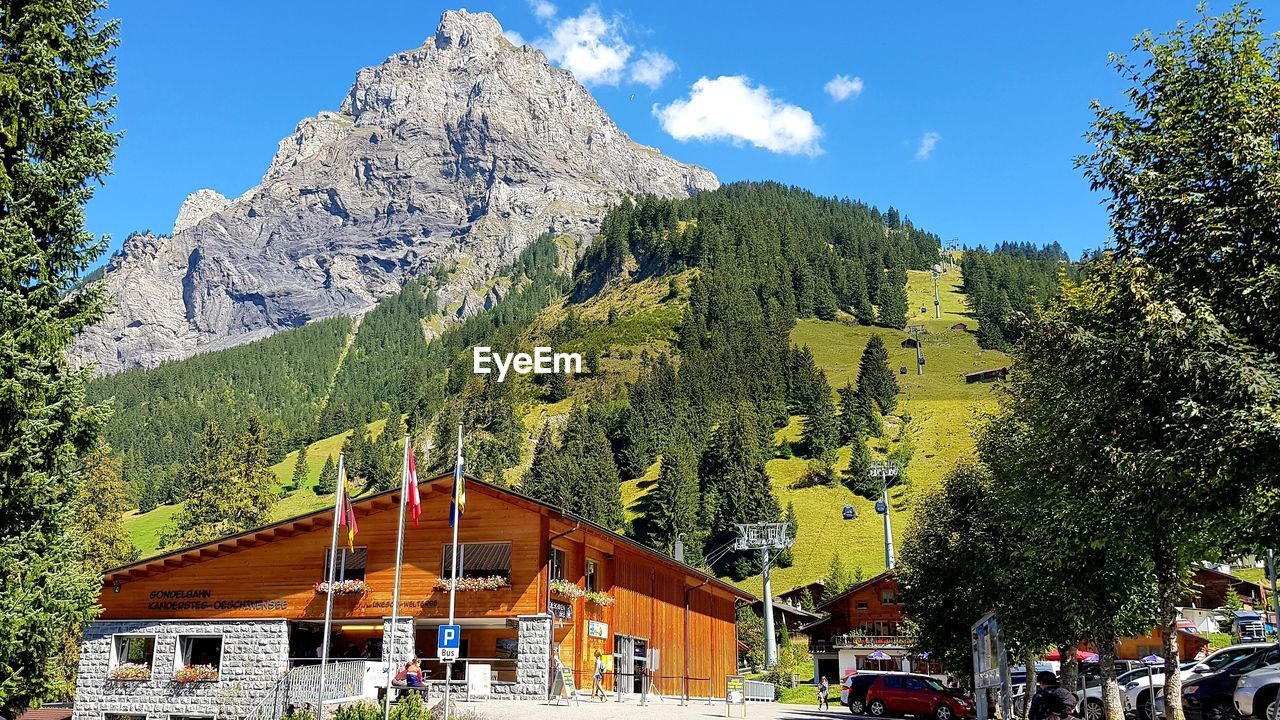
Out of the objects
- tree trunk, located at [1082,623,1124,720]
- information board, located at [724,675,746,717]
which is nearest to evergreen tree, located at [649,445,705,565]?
information board, located at [724,675,746,717]

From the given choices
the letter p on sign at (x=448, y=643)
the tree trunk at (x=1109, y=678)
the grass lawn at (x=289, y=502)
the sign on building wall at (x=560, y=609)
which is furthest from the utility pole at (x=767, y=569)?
the grass lawn at (x=289, y=502)

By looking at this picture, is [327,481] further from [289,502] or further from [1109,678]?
[1109,678]

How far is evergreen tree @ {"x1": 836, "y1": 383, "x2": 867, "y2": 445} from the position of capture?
129000 millimetres

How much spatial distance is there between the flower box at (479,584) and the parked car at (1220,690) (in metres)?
21.1

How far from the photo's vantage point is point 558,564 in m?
36.5

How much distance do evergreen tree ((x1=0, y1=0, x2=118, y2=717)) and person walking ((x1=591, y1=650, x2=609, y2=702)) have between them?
18.5 metres

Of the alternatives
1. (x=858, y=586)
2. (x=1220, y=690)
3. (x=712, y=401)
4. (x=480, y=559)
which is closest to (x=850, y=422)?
(x=712, y=401)

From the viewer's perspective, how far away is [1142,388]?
47.8 feet

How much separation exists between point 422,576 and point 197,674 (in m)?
9.16

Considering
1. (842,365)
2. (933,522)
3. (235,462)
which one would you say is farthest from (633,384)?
(933,522)

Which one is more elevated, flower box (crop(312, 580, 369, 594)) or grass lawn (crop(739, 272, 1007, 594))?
grass lawn (crop(739, 272, 1007, 594))

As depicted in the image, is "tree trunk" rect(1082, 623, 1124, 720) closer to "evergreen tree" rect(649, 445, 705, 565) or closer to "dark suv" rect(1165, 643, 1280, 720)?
Result: "dark suv" rect(1165, 643, 1280, 720)

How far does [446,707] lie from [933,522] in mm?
21502

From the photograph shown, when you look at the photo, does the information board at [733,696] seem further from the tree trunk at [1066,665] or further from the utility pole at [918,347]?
the utility pole at [918,347]
